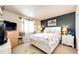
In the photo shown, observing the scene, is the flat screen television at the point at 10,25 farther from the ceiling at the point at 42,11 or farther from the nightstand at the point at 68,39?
the nightstand at the point at 68,39

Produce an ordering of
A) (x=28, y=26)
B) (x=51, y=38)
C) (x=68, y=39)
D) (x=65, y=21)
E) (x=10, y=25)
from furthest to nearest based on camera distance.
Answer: (x=68, y=39) → (x=51, y=38) → (x=65, y=21) → (x=28, y=26) → (x=10, y=25)

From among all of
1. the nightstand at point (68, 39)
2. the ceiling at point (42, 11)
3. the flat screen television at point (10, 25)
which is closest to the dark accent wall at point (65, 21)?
the ceiling at point (42, 11)

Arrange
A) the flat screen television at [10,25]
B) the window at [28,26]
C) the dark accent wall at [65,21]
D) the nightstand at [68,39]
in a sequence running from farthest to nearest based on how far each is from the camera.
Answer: the nightstand at [68,39], the dark accent wall at [65,21], the window at [28,26], the flat screen television at [10,25]

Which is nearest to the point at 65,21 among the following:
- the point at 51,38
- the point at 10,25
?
the point at 51,38

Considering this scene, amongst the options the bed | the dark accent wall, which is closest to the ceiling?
the dark accent wall

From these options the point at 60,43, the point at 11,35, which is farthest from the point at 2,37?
the point at 60,43

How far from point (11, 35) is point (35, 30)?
0.49m

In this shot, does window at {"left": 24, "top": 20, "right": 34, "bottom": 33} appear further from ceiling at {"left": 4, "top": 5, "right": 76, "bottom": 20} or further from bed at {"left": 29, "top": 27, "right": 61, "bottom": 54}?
bed at {"left": 29, "top": 27, "right": 61, "bottom": 54}

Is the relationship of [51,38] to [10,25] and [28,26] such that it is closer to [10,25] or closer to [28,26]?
[28,26]

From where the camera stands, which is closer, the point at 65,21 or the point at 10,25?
the point at 10,25

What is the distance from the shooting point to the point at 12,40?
114 centimetres

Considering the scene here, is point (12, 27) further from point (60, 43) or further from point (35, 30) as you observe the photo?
point (60, 43)

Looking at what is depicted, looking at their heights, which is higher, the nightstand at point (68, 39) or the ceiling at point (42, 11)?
the ceiling at point (42, 11)
